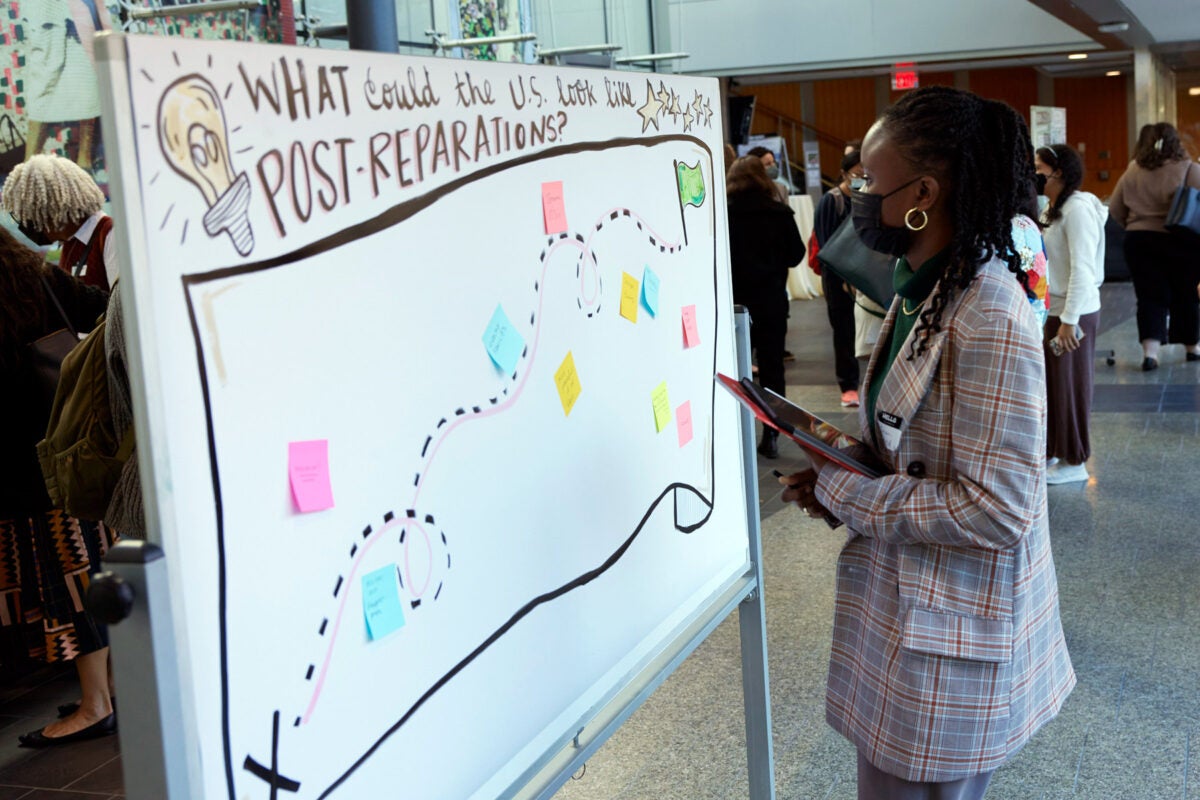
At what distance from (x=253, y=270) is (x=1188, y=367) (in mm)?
8346

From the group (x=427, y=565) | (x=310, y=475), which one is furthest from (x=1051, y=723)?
(x=310, y=475)

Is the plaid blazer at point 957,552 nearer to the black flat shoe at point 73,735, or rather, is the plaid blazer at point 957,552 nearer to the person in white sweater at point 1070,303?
the black flat shoe at point 73,735

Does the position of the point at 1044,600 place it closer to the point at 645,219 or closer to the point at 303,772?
the point at 645,219

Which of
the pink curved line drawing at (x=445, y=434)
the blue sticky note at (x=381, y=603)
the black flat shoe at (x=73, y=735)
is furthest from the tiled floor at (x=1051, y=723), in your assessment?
the blue sticky note at (x=381, y=603)

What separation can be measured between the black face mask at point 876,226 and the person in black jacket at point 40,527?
2507 millimetres

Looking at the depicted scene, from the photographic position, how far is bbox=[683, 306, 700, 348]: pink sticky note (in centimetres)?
213

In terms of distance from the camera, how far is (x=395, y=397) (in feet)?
4.23

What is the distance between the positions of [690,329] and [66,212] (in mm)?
2558

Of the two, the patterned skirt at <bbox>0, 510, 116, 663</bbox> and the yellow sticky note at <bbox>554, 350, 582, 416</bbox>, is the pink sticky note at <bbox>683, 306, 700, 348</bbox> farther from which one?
the patterned skirt at <bbox>0, 510, 116, 663</bbox>

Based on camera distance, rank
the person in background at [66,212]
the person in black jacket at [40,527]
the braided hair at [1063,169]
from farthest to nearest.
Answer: the braided hair at [1063,169] → the person in background at [66,212] → the person in black jacket at [40,527]

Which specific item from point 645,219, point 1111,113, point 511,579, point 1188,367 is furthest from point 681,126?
point 1111,113

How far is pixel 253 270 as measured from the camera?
1.09 meters

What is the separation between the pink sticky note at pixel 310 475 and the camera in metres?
1.14

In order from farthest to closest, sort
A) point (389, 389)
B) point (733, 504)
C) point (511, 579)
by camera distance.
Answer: point (733, 504)
point (511, 579)
point (389, 389)
